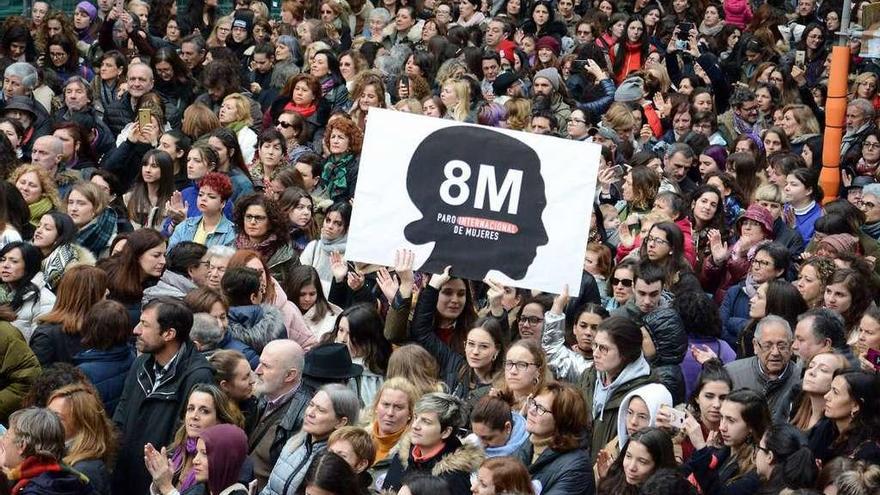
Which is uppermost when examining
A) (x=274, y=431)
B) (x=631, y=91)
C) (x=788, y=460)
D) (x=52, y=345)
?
(x=631, y=91)

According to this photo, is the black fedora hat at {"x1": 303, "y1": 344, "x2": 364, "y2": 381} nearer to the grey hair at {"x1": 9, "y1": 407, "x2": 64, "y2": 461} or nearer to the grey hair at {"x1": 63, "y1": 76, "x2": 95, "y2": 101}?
the grey hair at {"x1": 9, "y1": 407, "x2": 64, "y2": 461}

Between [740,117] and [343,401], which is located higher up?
[740,117]

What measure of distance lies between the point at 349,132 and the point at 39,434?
6252mm

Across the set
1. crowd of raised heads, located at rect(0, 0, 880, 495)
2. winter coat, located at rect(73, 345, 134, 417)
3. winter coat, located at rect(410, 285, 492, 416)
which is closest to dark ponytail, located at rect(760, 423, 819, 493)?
crowd of raised heads, located at rect(0, 0, 880, 495)

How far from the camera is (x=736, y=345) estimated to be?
1081cm

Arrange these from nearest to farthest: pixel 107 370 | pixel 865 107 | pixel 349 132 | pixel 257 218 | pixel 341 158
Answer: pixel 107 370
pixel 257 218
pixel 341 158
pixel 349 132
pixel 865 107

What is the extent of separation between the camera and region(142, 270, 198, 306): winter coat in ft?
34.3

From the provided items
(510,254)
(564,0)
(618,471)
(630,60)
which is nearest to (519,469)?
(618,471)

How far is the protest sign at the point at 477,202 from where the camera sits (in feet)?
33.4

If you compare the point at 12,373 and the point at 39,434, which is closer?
the point at 39,434

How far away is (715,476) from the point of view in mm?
8195

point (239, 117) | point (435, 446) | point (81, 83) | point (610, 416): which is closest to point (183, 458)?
point (435, 446)

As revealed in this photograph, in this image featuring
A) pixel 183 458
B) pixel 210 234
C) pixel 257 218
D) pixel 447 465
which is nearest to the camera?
pixel 447 465

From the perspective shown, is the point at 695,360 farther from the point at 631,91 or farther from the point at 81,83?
the point at 81,83
